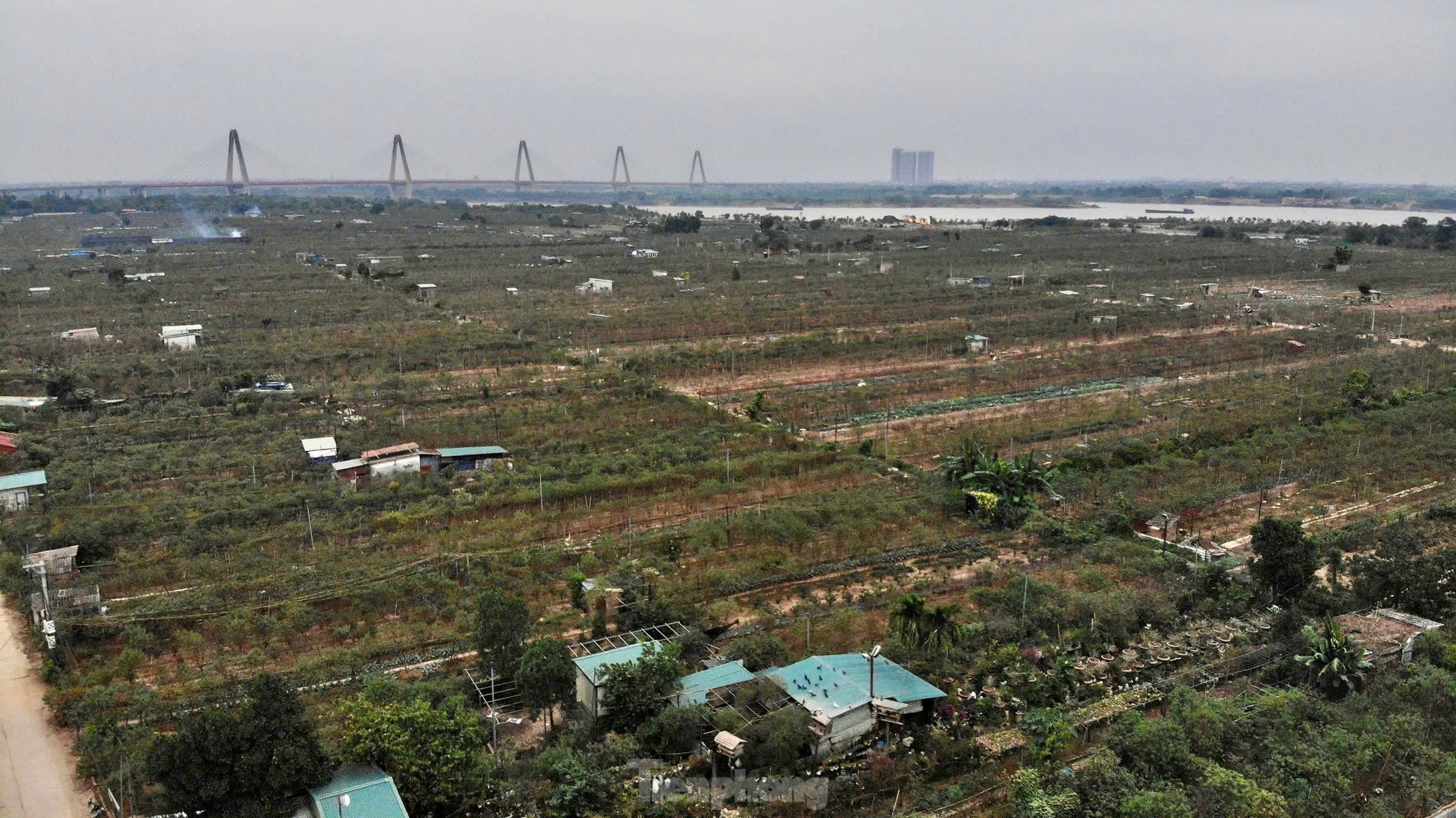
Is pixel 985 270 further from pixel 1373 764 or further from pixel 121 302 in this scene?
pixel 1373 764

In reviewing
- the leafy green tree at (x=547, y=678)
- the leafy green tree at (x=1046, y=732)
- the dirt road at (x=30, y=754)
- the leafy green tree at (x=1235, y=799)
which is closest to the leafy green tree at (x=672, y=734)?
the leafy green tree at (x=547, y=678)

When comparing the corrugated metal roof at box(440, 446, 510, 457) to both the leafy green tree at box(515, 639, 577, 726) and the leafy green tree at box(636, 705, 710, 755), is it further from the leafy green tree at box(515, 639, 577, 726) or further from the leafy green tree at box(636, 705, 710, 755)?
the leafy green tree at box(636, 705, 710, 755)

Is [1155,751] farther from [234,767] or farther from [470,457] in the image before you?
[470,457]

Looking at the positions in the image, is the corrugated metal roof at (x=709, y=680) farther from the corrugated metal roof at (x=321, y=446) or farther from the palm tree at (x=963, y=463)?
the corrugated metal roof at (x=321, y=446)

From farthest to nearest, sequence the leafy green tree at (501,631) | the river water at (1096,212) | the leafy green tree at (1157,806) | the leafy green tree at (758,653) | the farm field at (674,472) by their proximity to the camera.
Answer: the river water at (1096,212) → the farm field at (674,472) → the leafy green tree at (758,653) → the leafy green tree at (501,631) → the leafy green tree at (1157,806)

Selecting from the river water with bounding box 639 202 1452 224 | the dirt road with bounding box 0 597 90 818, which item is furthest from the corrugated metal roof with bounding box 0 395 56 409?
the river water with bounding box 639 202 1452 224
